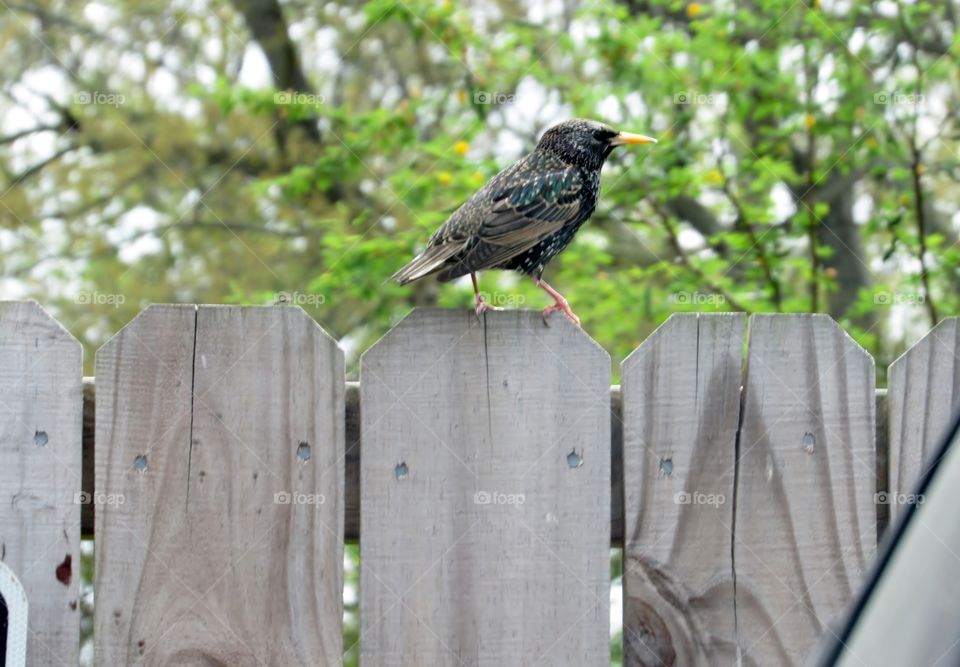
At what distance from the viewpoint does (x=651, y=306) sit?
654cm

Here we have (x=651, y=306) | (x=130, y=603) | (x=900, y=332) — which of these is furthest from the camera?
(x=900, y=332)

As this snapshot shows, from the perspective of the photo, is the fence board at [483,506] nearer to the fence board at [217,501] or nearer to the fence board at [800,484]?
the fence board at [217,501]

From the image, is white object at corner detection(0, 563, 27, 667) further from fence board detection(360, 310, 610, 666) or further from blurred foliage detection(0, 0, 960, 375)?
blurred foliage detection(0, 0, 960, 375)

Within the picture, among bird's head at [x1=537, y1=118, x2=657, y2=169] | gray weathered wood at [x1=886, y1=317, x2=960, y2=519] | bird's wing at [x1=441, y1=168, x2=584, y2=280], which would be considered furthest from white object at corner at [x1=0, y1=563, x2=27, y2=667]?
bird's head at [x1=537, y1=118, x2=657, y2=169]

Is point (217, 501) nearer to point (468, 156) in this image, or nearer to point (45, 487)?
point (45, 487)

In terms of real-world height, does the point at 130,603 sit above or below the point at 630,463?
below

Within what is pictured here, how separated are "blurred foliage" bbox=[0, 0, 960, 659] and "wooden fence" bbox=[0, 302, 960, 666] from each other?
308 centimetres

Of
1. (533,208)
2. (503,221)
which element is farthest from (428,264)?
(533,208)

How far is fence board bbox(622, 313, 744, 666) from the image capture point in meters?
2.87

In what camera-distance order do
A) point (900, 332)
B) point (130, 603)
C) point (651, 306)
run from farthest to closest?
point (900, 332)
point (651, 306)
point (130, 603)

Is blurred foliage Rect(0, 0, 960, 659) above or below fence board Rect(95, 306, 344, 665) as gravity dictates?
above

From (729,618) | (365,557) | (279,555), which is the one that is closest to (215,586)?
(279,555)

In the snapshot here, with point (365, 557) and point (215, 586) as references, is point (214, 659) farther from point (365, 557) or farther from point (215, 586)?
point (365, 557)

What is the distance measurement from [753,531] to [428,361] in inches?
32.3
